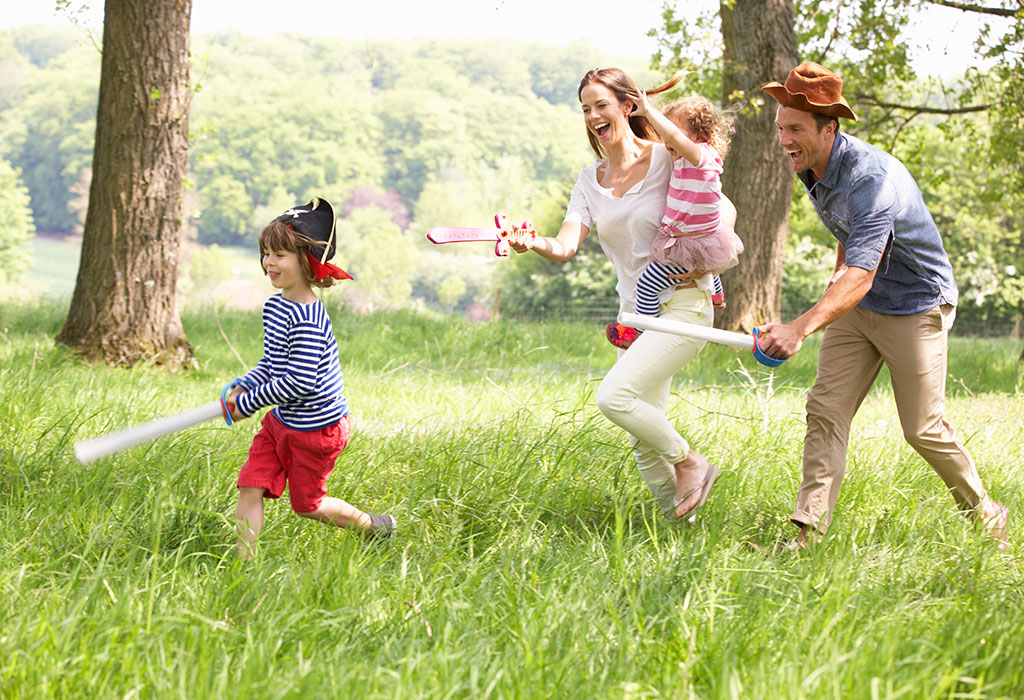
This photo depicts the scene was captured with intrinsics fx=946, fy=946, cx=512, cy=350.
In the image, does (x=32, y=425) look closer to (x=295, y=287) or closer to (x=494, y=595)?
(x=295, y=287)

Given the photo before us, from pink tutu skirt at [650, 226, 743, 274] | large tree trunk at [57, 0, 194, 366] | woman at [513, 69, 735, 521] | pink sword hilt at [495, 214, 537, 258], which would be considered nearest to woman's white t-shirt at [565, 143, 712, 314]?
woman at [513, 69, 735, 521]

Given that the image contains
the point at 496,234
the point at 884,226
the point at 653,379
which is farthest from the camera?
the point at 653,379

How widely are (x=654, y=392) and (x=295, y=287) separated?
1481 millimetres

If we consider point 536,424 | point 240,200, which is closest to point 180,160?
point 536,424

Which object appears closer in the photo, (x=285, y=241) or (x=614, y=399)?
(x=285, y=241)

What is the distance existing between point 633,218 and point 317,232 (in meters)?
1.24

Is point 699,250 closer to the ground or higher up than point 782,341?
higher up

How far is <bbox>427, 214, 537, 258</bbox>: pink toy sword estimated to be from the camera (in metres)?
3.23

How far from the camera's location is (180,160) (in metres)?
7.58

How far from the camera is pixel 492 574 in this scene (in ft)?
10.3

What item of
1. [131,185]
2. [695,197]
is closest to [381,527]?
[695,197]

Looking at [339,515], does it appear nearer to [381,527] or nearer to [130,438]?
[381,527]

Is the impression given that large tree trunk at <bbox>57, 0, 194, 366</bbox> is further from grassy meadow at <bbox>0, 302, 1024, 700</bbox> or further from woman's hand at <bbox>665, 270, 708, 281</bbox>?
woman's hand at <bbox>665, 270, 708, 281</bbox>

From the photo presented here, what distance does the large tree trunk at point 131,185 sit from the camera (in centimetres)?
735
